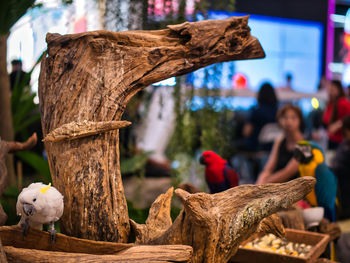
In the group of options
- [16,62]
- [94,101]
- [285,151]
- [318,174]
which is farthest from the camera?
[285,151]

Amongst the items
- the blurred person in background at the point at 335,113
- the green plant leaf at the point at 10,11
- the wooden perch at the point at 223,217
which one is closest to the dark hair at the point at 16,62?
the green plant leaf at the point at 10,11

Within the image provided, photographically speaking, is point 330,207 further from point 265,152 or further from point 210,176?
point 265,152

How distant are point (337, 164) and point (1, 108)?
7.96 feet

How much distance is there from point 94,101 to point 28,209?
0.35 m

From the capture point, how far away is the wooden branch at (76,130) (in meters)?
1.07

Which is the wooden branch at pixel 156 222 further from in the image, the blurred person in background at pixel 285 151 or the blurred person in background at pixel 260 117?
the blurred person in background at pixel 260 117

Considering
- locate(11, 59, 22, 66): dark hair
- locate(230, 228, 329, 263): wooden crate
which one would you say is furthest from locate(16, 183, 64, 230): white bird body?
locate(11, 59, 22, 66): dark hair

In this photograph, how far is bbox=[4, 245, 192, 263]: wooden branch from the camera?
990 mm

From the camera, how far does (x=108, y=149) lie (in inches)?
46.1

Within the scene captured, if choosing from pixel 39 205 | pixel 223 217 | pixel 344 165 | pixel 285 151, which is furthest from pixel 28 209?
pixel 344 165

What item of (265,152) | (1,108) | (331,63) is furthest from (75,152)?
(331,63)

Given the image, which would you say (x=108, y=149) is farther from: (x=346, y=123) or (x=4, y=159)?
(x=346, y=123)

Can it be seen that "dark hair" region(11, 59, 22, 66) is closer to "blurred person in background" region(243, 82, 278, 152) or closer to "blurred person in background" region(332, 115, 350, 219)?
"blurred person in background" region(243, 82, 278, 152)

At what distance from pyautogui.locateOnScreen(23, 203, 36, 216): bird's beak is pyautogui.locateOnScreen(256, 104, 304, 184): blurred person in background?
1.37 m
